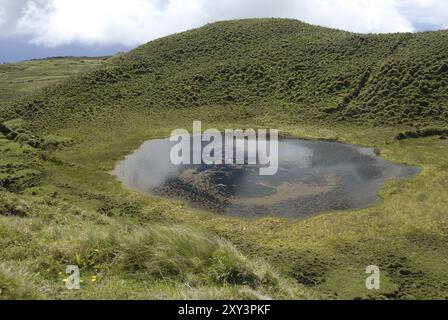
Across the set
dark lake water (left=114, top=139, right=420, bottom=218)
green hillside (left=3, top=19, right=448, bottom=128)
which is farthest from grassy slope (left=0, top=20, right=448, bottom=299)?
dark lake water (left=114, top=139, right=420, bottom=218)

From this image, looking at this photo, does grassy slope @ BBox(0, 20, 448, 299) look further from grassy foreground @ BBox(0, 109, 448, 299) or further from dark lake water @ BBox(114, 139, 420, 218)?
dark lake water @ BBox(114, 139, 420, 218)

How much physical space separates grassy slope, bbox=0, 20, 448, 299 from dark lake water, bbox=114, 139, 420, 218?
5.45ft

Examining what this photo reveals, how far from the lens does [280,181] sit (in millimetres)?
34844

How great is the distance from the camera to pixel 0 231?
14.6 metres

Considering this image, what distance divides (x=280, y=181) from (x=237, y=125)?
19.5 metres

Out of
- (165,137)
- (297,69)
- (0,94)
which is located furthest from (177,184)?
(0,94)

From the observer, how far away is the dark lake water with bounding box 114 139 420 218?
30.7 metres

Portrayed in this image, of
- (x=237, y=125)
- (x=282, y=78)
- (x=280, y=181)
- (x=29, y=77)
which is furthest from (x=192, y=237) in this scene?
(x=29, y=77)

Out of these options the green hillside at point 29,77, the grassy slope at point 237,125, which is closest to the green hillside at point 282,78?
the grassy slope at point 237,125

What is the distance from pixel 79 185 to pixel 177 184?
7.81m

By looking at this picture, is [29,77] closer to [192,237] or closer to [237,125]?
[237,125]

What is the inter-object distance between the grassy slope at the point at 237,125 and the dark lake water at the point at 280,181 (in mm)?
1661

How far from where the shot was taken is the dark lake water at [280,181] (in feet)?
101
